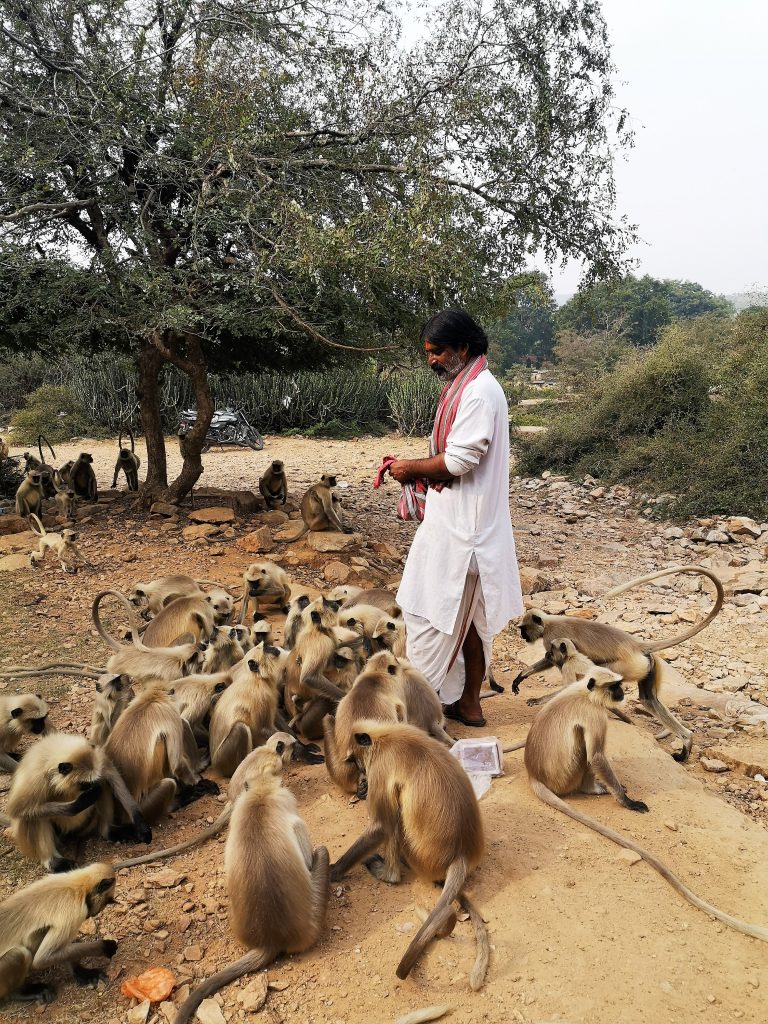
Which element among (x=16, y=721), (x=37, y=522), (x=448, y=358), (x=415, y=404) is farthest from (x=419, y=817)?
(x=415, y=404)

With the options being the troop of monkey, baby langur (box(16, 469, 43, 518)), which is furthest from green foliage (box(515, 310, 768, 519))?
baby langur (box(16, 469, 43, 518))

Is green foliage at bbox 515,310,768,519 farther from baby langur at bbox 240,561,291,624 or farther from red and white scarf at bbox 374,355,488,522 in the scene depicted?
red and white scarf at bbox 374,355,488,522

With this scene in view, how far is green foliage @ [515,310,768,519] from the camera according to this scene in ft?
38.4

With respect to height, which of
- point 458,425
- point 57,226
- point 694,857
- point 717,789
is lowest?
point 717,789

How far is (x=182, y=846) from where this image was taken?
3.37m

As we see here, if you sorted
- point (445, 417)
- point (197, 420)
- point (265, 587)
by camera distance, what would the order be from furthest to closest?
1. point (197, 420)
2. point (265, 587)
3. point (445, 417)

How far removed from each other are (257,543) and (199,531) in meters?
0.77

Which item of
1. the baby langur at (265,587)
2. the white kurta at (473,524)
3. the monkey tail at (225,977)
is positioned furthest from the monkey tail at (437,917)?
the baby langur at (265,587)

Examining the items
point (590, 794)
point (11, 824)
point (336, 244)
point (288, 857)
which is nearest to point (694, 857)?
point (590, 794)

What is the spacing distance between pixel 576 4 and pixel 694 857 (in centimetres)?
878

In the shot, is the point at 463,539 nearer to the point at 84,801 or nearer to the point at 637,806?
the point at 637,806

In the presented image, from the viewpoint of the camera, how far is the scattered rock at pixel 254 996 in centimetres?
253

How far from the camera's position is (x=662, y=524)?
11453 mm

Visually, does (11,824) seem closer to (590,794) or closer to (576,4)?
(590,794)
